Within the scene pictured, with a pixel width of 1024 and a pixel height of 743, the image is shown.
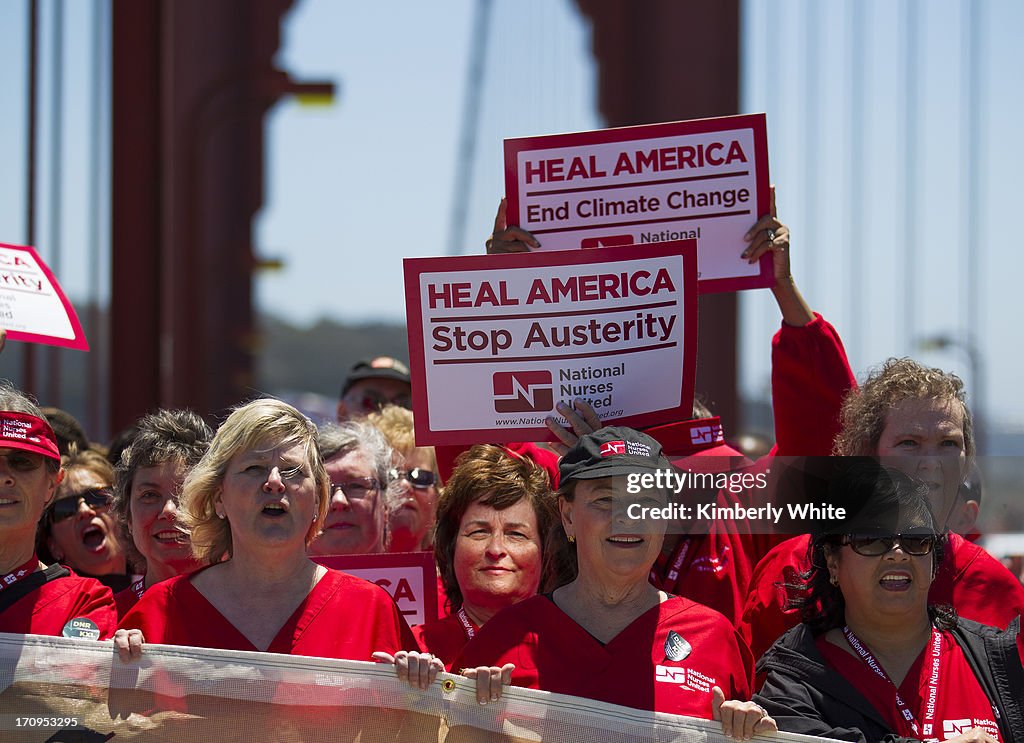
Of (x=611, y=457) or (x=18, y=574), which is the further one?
(x=18, y=574)

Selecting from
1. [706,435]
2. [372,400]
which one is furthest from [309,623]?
[372,400]

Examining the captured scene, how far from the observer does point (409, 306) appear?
4.36m

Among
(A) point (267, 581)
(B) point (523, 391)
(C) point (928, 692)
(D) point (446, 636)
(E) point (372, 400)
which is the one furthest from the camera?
(E) point (372, 400)

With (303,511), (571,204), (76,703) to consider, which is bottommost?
(76,703)

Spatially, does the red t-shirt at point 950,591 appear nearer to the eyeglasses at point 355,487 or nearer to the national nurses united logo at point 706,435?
the national nurses united logo at point 706,435

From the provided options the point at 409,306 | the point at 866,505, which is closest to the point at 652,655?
the point at 866,505

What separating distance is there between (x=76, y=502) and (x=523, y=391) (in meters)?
1.75

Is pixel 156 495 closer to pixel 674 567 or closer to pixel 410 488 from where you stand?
pixel 410 488

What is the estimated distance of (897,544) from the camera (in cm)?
354

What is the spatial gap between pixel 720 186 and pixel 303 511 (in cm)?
195

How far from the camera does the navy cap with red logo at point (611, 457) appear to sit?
3576 mm

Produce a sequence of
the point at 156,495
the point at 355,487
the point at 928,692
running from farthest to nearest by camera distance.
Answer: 1. the point at 355,487
2. the point at 156,495
3. the point at 928,692

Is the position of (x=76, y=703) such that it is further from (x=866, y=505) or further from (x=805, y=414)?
(x=805, y=414)

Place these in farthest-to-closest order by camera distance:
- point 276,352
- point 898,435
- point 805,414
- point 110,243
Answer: point 276,352 < point 110,243 < point 805,414 < point 898,435
